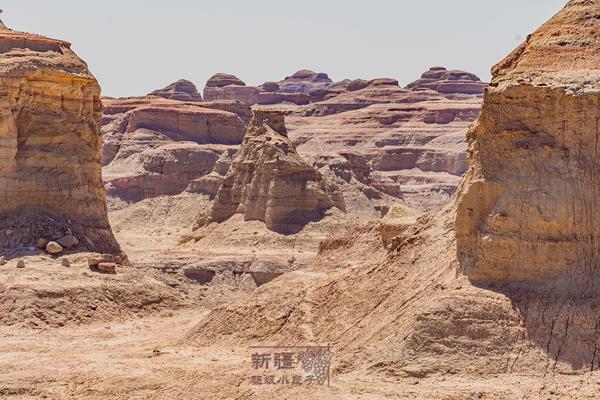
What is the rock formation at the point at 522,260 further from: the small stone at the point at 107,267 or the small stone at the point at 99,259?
the small stone at the point at 99,259

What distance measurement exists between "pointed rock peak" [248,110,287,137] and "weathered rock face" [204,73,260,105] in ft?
277

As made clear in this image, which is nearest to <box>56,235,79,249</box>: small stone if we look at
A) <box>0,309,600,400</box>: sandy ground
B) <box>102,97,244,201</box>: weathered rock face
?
<box>0,309,600,400</box>: sandy ground

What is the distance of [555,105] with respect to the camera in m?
26.3

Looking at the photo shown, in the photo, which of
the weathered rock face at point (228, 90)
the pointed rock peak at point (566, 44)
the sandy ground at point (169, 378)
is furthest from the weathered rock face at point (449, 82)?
the pointed rock peak at point (566, 44)

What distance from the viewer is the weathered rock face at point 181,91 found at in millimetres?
144500

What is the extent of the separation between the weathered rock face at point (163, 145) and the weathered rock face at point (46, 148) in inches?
1763

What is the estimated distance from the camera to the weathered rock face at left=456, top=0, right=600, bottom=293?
2589 centimetres

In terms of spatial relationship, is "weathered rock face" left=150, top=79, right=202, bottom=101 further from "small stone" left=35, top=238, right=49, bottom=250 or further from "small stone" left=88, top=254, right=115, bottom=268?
"small stone" left=35, top=238, right=49, bottom=250

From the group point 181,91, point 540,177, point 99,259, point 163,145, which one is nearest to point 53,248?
point 99,259

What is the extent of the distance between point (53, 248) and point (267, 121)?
27812 mm

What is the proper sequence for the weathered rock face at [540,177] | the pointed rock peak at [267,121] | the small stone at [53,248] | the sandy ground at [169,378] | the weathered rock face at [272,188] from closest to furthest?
the sandy ground at [169,378], the weathered rock face at [540,177], the small stone at [53,248], the weathered rock face at [272,188], the pointed rock peak at [267,121]

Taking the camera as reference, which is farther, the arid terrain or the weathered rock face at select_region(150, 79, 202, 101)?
the weathered rock face at select_region(150, 79, 202, 101)

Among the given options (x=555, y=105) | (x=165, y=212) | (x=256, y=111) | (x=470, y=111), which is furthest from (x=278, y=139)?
(x=470, y=111)

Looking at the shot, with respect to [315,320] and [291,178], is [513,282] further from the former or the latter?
[291,178]
